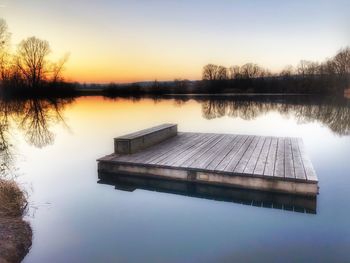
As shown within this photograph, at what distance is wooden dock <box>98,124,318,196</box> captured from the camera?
18.0 ft

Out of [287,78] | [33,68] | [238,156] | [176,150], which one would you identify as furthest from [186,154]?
[287,78]

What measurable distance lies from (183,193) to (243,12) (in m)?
16.0

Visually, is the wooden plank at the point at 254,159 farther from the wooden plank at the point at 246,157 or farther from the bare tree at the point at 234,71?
the bare tree at the point at 234,71

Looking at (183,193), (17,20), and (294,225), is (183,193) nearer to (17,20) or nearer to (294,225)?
(294,225)

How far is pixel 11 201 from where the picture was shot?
544cm

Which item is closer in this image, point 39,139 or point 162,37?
point 39,139

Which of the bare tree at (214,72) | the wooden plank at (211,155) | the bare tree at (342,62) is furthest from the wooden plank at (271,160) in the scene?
the bare tree at (214,72)

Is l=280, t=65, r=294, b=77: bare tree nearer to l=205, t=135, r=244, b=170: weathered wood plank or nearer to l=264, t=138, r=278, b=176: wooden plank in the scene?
l=205, t=135, r=244, b=170: weathered wood plank

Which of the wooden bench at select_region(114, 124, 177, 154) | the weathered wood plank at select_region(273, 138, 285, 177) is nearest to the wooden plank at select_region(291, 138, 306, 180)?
the weathered wood plank at select_region(273, 138, 285, 177)

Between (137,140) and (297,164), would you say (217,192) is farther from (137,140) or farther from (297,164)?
(137,140)

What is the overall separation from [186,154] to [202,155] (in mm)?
396

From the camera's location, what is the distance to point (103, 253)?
3.97 metres

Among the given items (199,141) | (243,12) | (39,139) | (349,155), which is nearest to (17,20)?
(39,139)

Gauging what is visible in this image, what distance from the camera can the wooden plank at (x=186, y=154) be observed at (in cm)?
656
